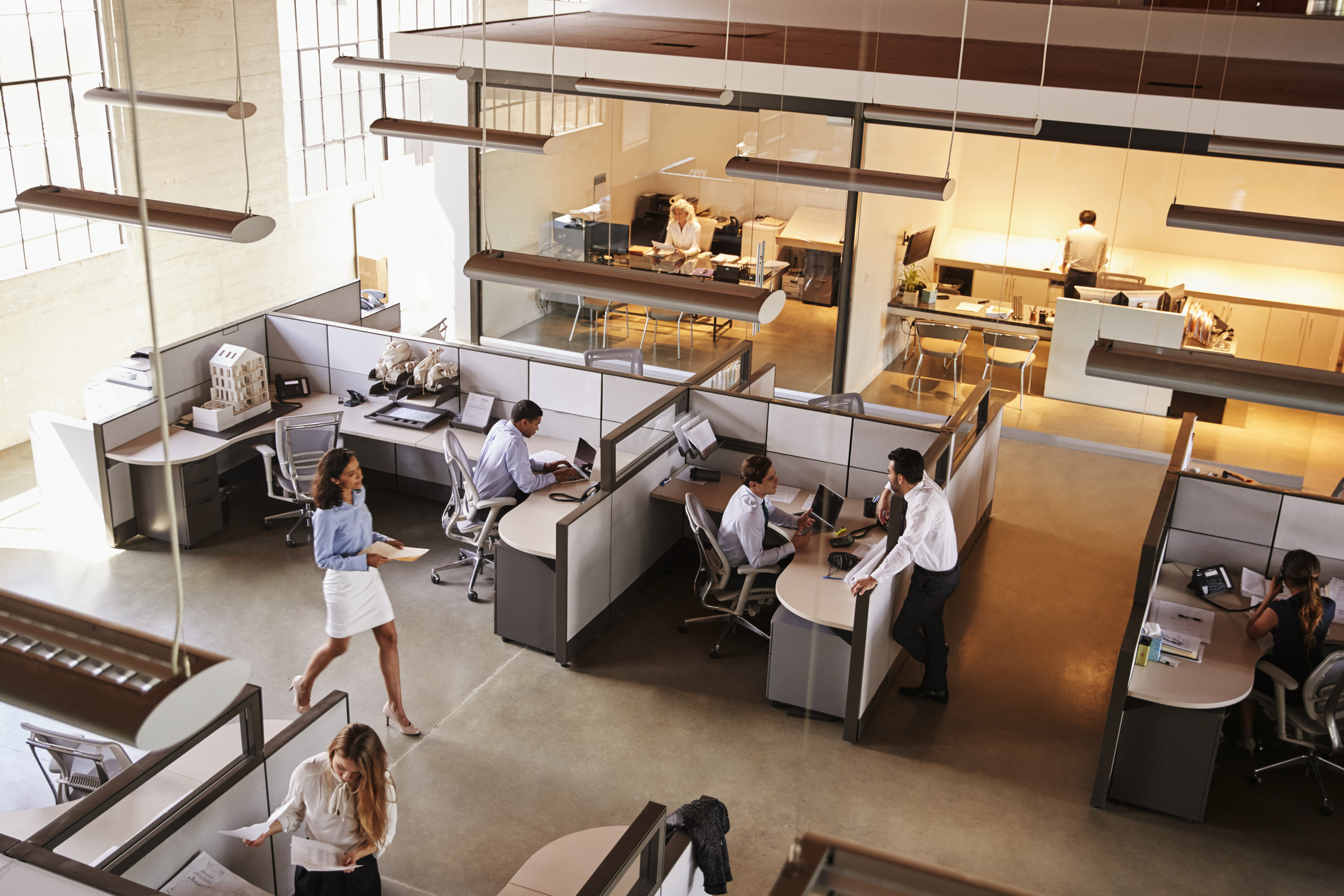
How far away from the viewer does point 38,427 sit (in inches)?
261

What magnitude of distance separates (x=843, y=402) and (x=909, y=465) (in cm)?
210

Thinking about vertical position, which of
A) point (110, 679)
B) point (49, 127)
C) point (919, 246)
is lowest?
point (919, 246)

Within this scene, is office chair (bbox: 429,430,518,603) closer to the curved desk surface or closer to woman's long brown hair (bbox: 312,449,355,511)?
the curved desk surface

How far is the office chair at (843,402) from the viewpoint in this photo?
22.7 feet

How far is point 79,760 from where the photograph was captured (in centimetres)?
394

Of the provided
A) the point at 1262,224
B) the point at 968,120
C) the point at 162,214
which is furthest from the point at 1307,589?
the point at 162,214

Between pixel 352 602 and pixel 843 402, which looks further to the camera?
pixel 843 402

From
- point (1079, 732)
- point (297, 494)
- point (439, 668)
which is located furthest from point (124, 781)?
point (1079, 732)

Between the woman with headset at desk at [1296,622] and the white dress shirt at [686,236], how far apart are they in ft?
19.1

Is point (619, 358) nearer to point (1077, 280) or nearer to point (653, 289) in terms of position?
point (1077, 280)

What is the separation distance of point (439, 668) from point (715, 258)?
5.01 metres

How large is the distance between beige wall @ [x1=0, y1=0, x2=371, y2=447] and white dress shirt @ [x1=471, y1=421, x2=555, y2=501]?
5.18m

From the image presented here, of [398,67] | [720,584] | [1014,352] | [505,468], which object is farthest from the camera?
[1014,352]

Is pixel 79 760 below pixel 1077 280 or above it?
→ below
